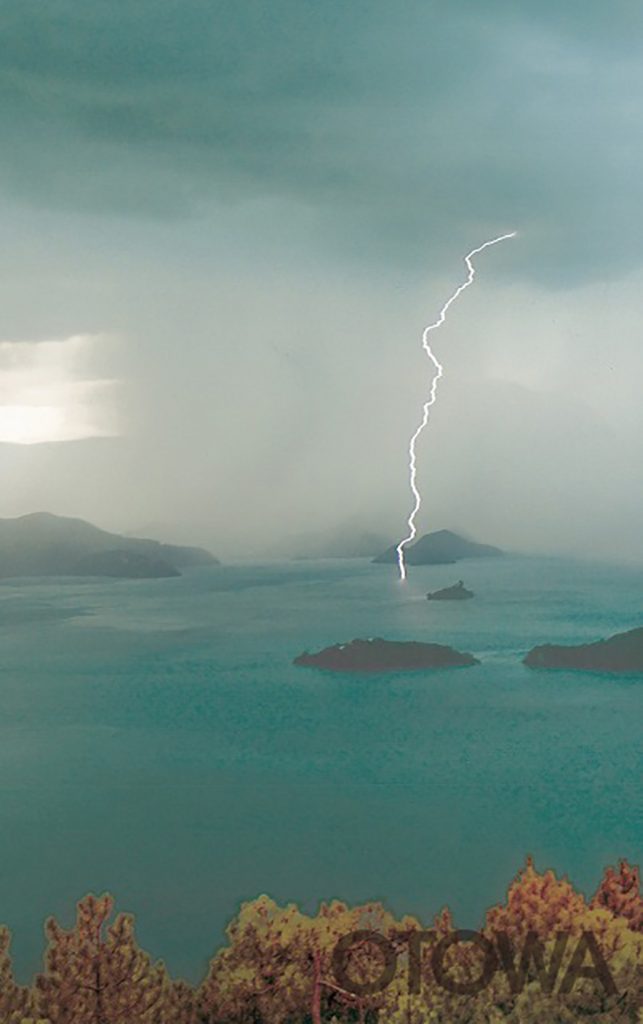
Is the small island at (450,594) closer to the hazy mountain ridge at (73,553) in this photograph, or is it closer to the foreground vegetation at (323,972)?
the hazy mountain ridge at (73,553)

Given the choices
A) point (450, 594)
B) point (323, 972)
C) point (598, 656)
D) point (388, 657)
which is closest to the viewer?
point (323, 972)

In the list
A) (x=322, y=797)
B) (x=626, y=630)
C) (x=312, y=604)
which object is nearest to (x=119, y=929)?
(x=322, y=797)

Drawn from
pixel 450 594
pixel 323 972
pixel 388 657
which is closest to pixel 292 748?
pixel 388 657

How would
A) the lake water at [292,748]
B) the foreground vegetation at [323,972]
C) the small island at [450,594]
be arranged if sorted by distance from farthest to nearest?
the small island at [450,594] → the lake water at [292,748] → the foreground vegetation at [323,972]

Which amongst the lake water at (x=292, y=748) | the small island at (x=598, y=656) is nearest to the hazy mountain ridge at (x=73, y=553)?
the lake water at (x=292, y=748)

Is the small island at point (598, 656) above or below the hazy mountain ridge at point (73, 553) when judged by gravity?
below

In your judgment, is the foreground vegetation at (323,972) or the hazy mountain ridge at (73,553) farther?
the hazy mountain ridge at (73,553)

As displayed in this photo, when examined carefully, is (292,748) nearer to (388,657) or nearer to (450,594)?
(388,657)
